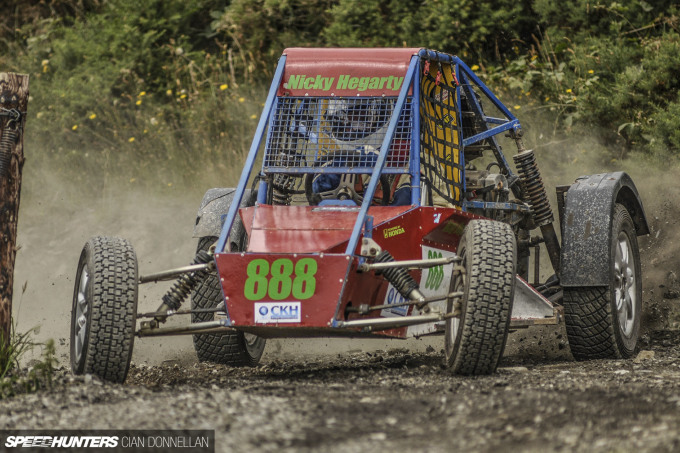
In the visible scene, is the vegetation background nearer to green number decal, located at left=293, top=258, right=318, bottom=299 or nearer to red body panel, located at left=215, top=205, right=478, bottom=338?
red body panel, located at left=215, top=205, right=478, bottom=338

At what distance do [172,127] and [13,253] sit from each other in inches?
295

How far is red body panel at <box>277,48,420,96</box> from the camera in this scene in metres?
7.05

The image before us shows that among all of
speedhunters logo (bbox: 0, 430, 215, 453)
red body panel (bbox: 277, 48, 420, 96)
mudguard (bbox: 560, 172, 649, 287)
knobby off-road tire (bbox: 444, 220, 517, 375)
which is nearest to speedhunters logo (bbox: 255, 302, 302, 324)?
knobby off-road tire (bbox: 444, 220, 517, 375)

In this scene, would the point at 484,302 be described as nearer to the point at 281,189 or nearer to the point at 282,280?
the point at 282,280

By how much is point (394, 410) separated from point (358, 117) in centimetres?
289

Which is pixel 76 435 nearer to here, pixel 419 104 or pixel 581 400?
pixel 581 400

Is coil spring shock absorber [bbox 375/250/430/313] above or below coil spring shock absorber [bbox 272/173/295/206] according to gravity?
below

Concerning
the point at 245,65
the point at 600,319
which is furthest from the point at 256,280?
the point at 245,65

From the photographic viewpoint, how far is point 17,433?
4562mm

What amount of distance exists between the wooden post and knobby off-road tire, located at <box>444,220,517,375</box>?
299cm

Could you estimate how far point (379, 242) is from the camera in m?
6.28

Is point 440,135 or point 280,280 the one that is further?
point 440,135

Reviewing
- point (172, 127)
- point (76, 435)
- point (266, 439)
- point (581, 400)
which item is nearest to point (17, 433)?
point (76, 435)

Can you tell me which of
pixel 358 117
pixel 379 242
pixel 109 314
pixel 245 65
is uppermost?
pixel 245 65
